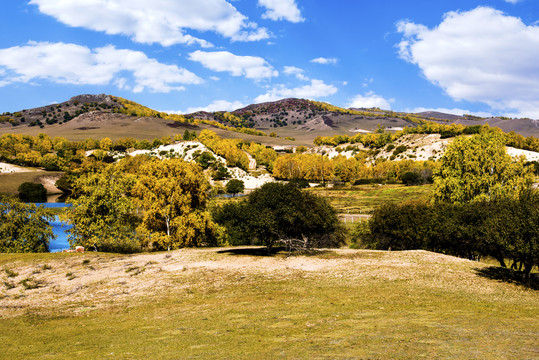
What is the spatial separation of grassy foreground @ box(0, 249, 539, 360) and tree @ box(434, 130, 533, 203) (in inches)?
940

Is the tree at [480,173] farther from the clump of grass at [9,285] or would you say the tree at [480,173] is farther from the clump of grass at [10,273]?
the clump of grass at [10,273]

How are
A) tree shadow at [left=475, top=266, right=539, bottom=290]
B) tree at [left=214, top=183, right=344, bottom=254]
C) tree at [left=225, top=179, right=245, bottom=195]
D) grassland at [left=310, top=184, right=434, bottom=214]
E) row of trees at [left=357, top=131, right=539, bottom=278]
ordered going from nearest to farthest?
tree shadow at [left=475, top=266, right=539, bottom=290] < row of trees at [left=357, top=131, right=539, bottom=278] < tree at [left=214, top=183, right=344, bottom=254] < grassland at [left=310, top=184, right=434, bottom=214] < tree at [left=225, top=179, right=245, bottom=195]

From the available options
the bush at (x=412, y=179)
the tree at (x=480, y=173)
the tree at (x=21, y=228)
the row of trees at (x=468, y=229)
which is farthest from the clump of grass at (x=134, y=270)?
the bush at (x=412, y=179)

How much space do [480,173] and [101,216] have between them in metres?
65.9

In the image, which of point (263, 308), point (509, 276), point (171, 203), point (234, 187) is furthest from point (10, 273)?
point (234, 187)

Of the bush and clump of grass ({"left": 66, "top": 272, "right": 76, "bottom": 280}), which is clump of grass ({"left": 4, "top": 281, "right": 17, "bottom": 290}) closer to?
clump of grass ({"left": 66, "top": 272, "right": 76, "bottom": 280})

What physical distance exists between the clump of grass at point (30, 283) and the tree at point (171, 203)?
62.6 feet

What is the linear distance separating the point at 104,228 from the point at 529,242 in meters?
55.8

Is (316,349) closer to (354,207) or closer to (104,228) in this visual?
(104,228)

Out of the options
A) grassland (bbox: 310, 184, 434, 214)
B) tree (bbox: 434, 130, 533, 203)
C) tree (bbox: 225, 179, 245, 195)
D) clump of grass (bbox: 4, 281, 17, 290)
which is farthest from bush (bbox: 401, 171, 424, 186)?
clump of grass (bbox: 4, 281, 17, 290)

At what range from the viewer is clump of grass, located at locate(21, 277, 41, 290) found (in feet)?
113

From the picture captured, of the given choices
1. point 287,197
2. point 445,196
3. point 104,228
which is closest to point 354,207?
point 445,196

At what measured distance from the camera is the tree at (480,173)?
60922mm

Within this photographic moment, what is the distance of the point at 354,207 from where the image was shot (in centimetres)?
11544
